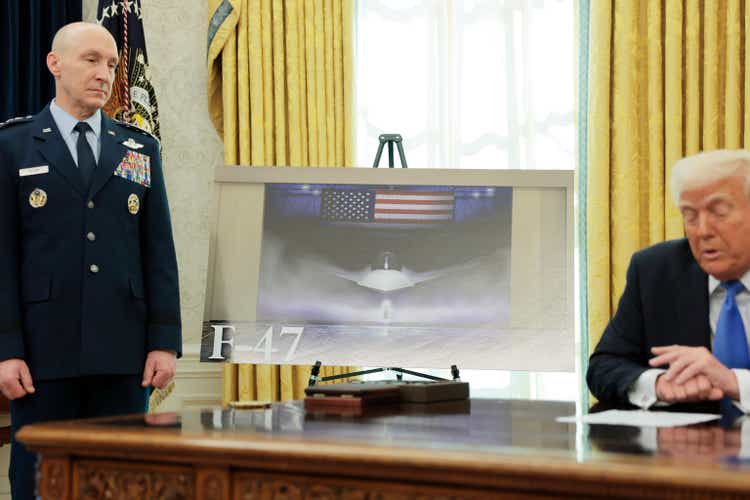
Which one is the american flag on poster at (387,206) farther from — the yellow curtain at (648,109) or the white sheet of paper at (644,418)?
the white sheet of paper at (644,418)

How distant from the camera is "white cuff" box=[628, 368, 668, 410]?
1894 mm

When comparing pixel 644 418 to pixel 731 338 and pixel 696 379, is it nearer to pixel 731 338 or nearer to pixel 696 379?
pixel 696 379

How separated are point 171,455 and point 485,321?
2040mm

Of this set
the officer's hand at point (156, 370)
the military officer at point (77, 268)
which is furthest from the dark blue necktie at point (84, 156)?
the officer's hand at point (156, 370)

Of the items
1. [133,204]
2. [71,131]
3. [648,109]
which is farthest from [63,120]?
[648,109]

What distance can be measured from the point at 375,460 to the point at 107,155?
1723mm

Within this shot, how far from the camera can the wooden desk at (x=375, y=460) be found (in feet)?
3.33

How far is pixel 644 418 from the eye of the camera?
1.62 metres

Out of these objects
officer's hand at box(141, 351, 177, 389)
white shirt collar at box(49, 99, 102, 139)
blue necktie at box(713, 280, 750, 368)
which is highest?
white shirt collar at box(49, 99, 102, 139)

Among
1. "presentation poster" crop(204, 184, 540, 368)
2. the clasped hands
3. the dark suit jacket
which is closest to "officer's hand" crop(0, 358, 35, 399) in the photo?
"presentation poster" crop(204, 184, 540, 368)

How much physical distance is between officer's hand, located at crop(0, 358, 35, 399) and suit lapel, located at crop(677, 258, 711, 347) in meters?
1.65

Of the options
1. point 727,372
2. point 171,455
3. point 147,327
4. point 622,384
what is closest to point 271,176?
point 147,327

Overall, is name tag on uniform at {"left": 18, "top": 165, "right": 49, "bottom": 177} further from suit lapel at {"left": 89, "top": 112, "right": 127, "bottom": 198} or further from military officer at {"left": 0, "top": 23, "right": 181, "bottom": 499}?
suit lapel at {"left": 89, "top": 112, "right": 127, "bottom": 198}

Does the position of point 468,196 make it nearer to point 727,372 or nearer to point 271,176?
point 271,176
